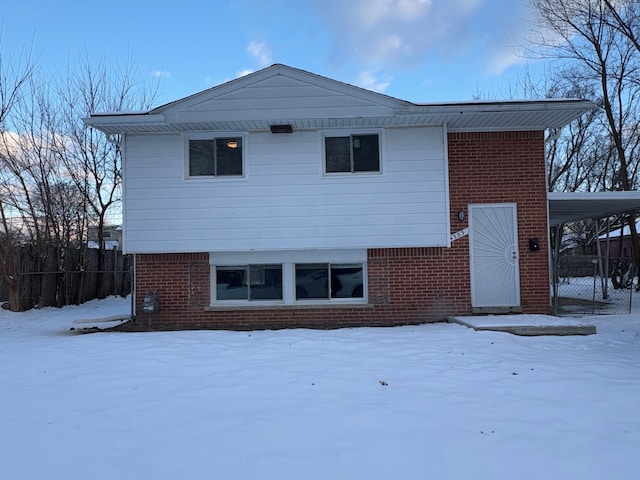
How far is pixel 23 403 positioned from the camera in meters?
4.53

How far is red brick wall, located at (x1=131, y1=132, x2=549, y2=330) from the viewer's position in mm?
9312

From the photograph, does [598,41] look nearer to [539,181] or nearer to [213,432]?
[539,181]

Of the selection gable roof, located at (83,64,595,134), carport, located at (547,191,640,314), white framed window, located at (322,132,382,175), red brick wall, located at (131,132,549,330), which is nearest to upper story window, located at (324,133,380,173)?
white framed window, located at (322,132,382,175)

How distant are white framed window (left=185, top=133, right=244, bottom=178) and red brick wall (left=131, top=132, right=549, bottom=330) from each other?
5.57 feet

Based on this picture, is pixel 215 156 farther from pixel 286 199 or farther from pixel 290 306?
pixel 290 306

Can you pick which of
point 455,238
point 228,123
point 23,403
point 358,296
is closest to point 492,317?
point 455,238

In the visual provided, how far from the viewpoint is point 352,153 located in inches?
366

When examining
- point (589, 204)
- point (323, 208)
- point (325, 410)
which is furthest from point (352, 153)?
point (325, 410)

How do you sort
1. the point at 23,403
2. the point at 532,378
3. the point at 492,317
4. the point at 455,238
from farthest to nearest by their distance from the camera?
the point at 455,238 → the point at 492,317 → the point at 532,378 → the point at 23,403

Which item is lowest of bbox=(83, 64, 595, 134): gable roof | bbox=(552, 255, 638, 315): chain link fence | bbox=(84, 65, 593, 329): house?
bbox=(552, 255, 638, 315): chain link fence

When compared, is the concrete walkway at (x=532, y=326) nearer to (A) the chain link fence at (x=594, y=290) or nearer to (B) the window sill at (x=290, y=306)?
(A) the chain link fence at (x=594, y=290)

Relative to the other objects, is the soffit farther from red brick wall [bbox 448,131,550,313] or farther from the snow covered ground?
the snow covered ground

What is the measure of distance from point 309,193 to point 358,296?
225cm

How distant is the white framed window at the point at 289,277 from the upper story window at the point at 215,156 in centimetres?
165
